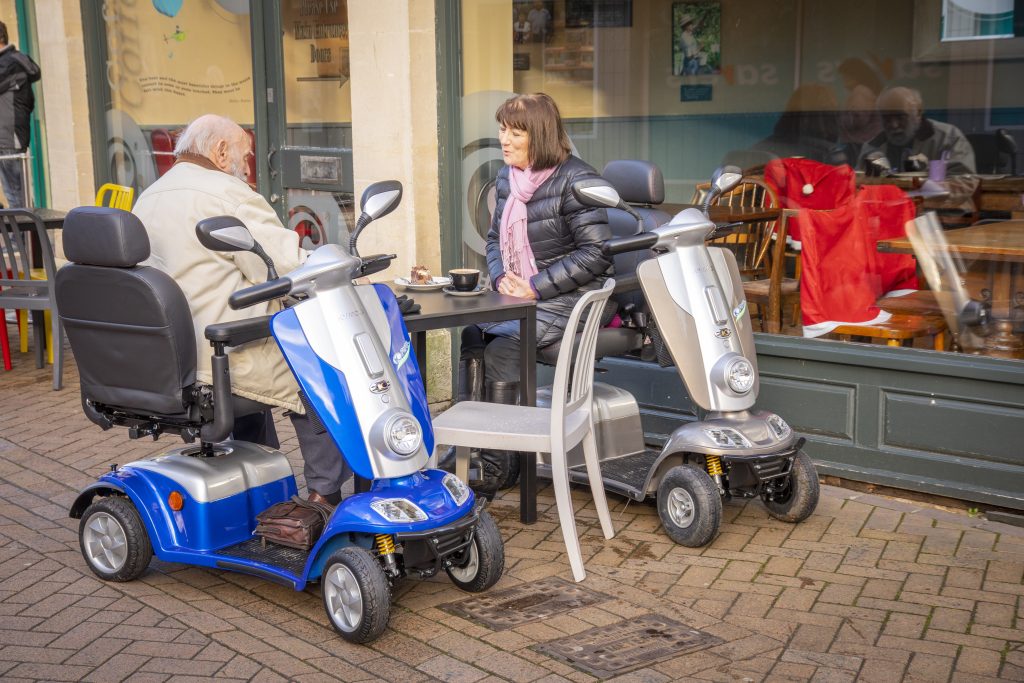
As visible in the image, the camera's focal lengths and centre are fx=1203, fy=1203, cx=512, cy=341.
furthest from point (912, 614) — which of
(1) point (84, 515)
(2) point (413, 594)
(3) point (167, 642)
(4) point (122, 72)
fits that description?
(4) point (122, 72)

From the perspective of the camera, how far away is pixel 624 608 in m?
3.95

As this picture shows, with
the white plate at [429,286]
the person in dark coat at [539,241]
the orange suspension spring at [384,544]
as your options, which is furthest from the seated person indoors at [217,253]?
the person in dark coat at [539,241]

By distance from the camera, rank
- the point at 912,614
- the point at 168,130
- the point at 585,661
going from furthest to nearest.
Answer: the point at 168,130 → the point at 912,614 → the point at 585,661

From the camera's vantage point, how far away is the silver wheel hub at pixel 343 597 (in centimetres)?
361

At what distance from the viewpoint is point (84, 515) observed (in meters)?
4.20

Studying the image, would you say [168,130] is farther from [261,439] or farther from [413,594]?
[413,594]

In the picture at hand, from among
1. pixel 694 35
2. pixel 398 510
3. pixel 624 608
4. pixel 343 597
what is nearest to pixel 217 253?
pixel 398 510

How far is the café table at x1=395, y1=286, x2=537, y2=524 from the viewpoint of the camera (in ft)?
14.1

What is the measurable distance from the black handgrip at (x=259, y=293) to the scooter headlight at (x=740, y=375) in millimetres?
1710

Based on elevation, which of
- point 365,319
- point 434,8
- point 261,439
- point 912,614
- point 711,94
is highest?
point 434,8

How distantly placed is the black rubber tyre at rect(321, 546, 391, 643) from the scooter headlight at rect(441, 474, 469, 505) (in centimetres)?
32

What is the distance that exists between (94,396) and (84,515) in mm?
423

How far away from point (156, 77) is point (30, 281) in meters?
2.75

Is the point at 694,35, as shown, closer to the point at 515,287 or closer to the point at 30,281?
the point at 515,287
